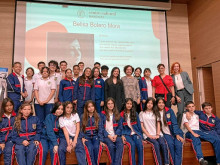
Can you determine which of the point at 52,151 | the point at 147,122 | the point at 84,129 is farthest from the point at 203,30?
the point at 52,151

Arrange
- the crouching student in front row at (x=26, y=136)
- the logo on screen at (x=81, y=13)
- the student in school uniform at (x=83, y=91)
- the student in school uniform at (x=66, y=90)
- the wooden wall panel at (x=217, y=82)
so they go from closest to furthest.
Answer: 1. the crouching student in front row at (x=26, y=136)
2. the student in school uniform at (x=83, y=91)
3. the student in school uniform at (x=66, y=90)
4. the wooden wall panel at (x=217, y=82)
5. the logo on screen at (x=81, y=13)

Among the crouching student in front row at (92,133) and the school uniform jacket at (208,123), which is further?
the school uniform jacket at (208,123)

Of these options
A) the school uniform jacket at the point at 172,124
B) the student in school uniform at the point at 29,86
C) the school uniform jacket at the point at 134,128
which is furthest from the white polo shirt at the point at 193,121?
the student in school uniform at the point at 29,86

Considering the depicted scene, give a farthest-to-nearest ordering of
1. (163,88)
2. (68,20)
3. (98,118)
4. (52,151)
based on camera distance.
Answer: (68,20), (163,88), (98,118), (52,151)

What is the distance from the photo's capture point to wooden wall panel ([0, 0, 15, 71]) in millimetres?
4781

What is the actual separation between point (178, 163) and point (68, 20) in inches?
158

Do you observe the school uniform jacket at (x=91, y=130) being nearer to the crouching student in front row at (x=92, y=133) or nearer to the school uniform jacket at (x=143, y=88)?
the crouching student in front row at (x=92, y=133)

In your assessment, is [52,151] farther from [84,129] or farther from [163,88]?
[163,88]

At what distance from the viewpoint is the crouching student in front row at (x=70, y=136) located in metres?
2.59

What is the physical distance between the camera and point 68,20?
5.10 meters

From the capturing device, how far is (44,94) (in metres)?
3.38

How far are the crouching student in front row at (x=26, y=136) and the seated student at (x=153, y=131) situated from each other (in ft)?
5.01

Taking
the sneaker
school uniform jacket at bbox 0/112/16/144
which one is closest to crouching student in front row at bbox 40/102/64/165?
school uniform jacket at bbox 0/112/16/144

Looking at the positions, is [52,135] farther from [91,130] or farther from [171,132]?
[171,132]
